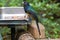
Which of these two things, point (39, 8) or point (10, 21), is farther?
point (39, 8)

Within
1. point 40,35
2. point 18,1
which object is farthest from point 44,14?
point 40,35

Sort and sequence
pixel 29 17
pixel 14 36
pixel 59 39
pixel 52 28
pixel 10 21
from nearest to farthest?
1. pixel 10 21
2. pixel 29 17
3. pixel 14 36
4. pixel 59 39
5. pixel 52 28

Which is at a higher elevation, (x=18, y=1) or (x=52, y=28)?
Answer: (x=18, y=1)

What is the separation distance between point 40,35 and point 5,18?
2.65ft

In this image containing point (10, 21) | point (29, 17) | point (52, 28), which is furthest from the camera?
point (52, 28)

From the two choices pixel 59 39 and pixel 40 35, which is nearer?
pixel 40 35

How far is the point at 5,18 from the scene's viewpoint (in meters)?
2.74

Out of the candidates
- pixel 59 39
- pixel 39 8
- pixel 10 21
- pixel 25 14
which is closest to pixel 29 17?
pixel 25 14

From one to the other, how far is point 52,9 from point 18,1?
71 cm

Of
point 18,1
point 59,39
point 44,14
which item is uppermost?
point 18,1

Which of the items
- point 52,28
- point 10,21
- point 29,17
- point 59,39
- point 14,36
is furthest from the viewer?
point 52,28

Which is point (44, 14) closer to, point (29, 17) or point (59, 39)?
point (59, 39)

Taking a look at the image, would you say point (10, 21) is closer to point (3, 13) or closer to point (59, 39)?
point (3, 13)

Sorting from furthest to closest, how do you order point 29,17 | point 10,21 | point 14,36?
point 14,36
point 29,17
point 10,21
